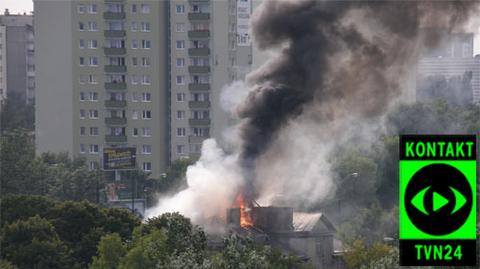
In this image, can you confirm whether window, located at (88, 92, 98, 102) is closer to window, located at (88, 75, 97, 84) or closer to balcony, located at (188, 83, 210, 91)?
window, located at (88, 75, 97, 84)

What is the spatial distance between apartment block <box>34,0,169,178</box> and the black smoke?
236ft

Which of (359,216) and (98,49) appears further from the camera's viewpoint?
(98,49)

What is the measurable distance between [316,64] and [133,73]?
3003 inches

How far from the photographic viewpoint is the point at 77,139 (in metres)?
145

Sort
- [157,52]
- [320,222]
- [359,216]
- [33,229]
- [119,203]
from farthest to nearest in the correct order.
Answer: [157,52] < [119,203] < [359,216] < [320,222] < [33,229]

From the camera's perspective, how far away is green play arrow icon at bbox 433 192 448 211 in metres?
14.6

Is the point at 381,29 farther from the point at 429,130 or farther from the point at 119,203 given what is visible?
the point at 429,130

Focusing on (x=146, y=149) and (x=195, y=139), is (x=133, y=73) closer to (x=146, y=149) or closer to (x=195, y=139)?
(x=146, y=149)

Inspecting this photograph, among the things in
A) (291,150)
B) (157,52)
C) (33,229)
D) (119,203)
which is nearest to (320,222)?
(291,150)

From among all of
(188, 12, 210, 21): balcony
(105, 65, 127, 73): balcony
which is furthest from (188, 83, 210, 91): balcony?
(105, 65, 127, 73): balcony

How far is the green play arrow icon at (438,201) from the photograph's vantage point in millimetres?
14617

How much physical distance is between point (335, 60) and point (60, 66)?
7819cm

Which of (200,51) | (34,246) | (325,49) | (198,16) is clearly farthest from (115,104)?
(34,246)

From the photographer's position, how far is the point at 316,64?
71.2 meters
